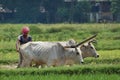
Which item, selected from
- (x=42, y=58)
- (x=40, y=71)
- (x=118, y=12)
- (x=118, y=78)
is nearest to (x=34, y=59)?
(x=42, y=58)

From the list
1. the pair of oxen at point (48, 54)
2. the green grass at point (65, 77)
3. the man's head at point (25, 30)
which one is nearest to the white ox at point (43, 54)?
the pair of oxen at point (48, 54)

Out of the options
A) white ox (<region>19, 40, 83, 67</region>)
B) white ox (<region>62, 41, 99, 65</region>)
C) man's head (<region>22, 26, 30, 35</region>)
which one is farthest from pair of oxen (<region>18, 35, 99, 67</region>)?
white ox (<region>62, 41, 99, 65</region>)

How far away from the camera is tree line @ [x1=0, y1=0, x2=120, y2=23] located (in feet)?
207

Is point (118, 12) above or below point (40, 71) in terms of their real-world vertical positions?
below

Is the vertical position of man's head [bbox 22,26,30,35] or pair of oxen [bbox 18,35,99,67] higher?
man's head [bbox 22,26,30,35]

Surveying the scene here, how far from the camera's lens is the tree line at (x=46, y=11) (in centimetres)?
6297

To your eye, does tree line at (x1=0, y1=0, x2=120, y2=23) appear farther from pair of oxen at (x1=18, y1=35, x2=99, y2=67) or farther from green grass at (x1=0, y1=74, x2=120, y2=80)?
green grass at (x1=0, y1=74, x2=120, y2=80)

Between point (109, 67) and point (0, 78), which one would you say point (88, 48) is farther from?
point (0, 78)

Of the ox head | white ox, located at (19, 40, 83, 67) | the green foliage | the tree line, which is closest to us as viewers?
white ox, located at (19, 40, 83, 67)

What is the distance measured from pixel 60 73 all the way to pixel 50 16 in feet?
175

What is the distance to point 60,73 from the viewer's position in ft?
40.1

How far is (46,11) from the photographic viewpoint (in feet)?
215

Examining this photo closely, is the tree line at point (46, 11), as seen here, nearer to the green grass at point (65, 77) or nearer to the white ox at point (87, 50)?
the white ox at point (87, 50)

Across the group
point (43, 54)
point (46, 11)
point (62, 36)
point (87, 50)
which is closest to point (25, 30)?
point (43, 54)
